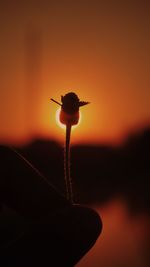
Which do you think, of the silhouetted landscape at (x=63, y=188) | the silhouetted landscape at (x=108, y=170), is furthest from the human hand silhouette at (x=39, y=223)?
the silhouetted landscape at (x=108, y=170)

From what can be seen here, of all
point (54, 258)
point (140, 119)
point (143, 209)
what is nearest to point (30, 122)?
point (140, 119)

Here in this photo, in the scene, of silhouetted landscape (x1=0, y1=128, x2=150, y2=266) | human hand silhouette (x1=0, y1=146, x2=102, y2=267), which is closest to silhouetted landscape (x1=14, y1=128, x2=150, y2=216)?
silhouetted landscape (x1=0, y1=128, x2=150, y2=266)

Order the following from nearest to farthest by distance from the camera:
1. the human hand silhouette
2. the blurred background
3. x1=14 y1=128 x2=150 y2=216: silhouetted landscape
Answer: the human hand silhouette → the blurred background → x1=14 y1=128 x2=150 y2=216: silhouetted landscape

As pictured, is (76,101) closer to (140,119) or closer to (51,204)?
(51,204)

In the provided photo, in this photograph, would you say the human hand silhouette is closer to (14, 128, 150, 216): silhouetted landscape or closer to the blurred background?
the blurred background

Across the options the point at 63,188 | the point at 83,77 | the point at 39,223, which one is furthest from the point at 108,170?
the point at 39,223

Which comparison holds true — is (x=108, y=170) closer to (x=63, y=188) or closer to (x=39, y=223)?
(x=63, y=188)
